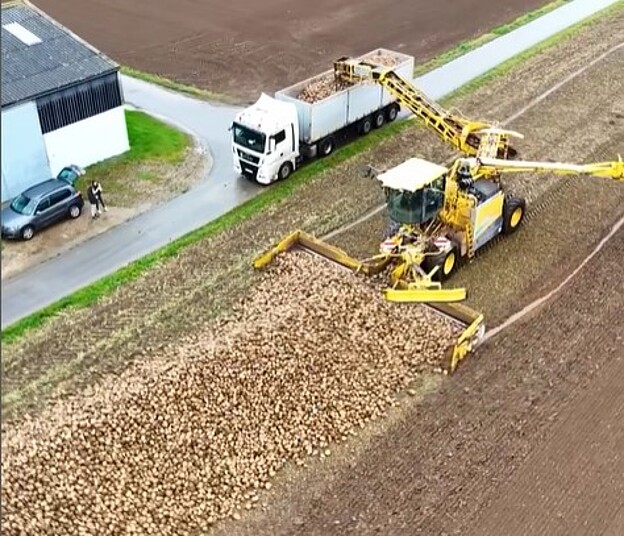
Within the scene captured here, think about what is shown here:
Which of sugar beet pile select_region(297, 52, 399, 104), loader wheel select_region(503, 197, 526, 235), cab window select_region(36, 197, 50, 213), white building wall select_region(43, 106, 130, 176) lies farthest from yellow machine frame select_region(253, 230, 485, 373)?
white building wall select_region(43, 106, 130, 176)

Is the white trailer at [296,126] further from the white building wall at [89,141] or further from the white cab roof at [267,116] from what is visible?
the white building wall at [89,141]

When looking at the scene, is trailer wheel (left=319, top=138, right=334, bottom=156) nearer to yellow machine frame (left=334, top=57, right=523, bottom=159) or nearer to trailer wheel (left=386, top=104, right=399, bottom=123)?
yellow machine frame (left=334, top=57, right=523, bottom=159)

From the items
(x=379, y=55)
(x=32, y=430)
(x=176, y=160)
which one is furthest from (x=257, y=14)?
(x=32, y=430)

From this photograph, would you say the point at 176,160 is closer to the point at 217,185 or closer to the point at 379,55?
the point at 217,185

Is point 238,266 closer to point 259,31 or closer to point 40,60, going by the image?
point 40,60

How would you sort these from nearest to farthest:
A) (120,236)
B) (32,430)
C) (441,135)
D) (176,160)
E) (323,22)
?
(32,430)
(120,236)
(441,135)
(176,160)
(323,22)

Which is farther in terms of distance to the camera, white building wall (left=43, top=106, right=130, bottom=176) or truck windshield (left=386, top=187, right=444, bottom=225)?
white building wall (left=43, top=106, right=130, bottom=176)

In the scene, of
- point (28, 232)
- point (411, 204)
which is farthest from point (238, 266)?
point (28, 232)

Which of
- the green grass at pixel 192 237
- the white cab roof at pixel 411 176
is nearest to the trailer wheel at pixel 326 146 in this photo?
the green grass at pixel 192 237
